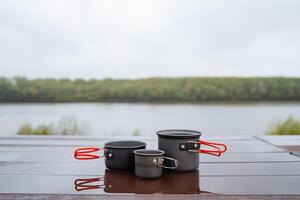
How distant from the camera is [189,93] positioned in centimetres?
631

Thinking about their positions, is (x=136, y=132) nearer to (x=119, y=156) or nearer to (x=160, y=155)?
(x=119, y=156)

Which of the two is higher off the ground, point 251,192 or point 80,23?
point 80,23

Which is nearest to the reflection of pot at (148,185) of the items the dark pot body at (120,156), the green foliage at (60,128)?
the dark pot body at (120,156)

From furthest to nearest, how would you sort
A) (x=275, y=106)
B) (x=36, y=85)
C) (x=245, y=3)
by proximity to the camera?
(x=245, y=3) → (x=275, y=106) → (x=36, y=85)

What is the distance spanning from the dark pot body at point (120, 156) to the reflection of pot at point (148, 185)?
107 mm

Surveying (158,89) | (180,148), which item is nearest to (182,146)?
(180,148)

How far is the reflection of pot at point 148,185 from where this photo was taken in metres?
1.17

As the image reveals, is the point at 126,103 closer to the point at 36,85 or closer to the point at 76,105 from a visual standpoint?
the point at 76,105

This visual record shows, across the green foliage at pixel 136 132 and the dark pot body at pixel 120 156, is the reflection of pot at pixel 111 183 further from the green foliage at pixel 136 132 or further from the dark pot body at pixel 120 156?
the green foliage at pixel 136 132

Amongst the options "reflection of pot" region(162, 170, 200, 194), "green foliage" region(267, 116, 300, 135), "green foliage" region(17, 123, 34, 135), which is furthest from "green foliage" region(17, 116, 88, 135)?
"reflection of pot" region(162, 170, 200, 194)

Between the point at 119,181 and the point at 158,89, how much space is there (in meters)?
5.19

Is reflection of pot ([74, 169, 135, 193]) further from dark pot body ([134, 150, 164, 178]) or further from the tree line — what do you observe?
the tree line

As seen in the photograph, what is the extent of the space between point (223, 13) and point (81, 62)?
3165 mm

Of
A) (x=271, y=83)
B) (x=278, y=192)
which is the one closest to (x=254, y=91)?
(x=271, y=83)
